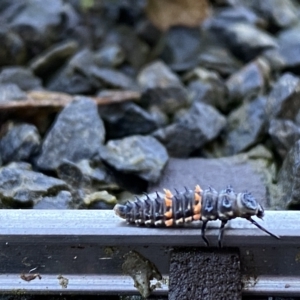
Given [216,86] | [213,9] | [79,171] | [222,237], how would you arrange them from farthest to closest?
[213,9], [216,86], [79,171], [222,237]

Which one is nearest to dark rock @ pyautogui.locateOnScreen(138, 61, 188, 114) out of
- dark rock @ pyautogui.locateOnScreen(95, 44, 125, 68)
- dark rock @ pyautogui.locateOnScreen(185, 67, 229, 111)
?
dark rock @ pyautogui.locateOnScreen(185, 67, 229, 111)

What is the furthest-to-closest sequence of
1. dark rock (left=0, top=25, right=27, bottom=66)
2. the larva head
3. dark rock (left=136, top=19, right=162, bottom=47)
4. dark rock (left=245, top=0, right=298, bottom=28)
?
dark rock (left=245, top=0, right=298, bottom=28), dark rock (left=136, top=19, right=162, bottom=47), dark rock (left=0, top=25, right=27, bottom=66), the larva head

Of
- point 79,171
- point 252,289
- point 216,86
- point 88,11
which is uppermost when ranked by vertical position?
point 88,11

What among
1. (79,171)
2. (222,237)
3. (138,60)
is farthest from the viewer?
(138,60)

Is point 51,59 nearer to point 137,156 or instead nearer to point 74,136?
point 74,136

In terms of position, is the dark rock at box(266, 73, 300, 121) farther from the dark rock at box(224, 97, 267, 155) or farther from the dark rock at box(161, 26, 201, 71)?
the dark rock at box(161, 26, 201, 71)

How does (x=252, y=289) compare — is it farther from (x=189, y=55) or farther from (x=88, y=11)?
(x=88, y=11)

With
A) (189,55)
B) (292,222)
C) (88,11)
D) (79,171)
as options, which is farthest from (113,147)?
(88,11)
